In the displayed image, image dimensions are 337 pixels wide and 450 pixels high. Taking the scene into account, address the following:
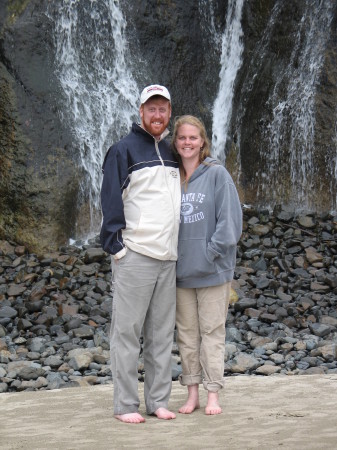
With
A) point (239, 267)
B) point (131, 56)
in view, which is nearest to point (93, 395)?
point (239, 267)

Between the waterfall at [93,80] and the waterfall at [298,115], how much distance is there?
7.16 ft

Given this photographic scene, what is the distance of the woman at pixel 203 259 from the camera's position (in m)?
5.08

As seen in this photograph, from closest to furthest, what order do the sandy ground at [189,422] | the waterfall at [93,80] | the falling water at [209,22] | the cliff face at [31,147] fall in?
the sandy ground at [189,422] → the cliff face at [31,147] → the waterfall at [93,80] → the falling water at [209,22]

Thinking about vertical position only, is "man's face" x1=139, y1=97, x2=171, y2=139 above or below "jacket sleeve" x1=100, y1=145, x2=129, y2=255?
above

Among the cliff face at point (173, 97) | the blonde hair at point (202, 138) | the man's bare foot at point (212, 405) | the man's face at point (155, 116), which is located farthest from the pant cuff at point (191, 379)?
the cliff face at point (173, 97)

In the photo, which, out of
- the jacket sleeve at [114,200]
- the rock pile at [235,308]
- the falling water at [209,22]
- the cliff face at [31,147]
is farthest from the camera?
the falling water at [209,22]

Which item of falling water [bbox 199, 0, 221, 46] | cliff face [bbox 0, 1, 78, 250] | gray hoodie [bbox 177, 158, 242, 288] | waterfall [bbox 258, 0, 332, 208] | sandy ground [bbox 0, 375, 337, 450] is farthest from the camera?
waterfall [bbox 258, 0, 332, 208]

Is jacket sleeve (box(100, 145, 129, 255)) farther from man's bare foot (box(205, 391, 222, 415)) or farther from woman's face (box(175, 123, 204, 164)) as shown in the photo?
man's bare foot (box(205, 391, 222, 415))

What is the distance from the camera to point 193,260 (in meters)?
5.09

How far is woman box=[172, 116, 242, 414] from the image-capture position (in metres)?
5.08

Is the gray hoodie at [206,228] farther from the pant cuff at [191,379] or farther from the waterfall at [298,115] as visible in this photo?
the waterfall at [298,115]

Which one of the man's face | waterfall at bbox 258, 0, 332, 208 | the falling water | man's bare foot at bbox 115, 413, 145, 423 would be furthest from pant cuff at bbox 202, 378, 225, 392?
the falling water

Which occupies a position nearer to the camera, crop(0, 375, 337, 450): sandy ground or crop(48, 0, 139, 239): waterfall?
crop(0, 375, 337, 450): sandy ground

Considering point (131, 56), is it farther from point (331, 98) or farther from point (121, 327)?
point (121, 327)
